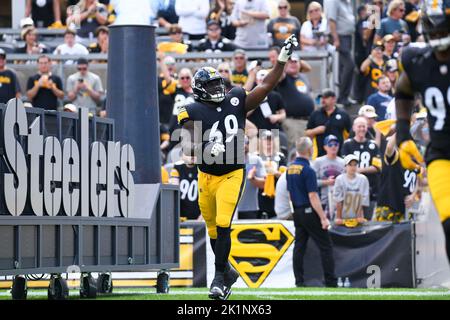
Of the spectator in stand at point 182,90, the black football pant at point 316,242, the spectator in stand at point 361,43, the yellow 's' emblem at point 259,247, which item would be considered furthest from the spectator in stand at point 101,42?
the black football pant at point 316,242

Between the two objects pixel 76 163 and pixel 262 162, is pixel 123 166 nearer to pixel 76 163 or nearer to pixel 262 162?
pixel 76 163

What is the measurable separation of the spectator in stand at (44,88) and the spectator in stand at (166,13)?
304 cm

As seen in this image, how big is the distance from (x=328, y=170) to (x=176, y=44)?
16.3ft

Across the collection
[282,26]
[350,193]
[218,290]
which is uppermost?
[282,26]

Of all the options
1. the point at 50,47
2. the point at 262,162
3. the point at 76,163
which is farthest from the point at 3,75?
the point at 76,163

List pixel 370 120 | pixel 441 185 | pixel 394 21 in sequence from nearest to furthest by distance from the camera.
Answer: pixel 441 185 < pixel 370 120 < pixel 394 21

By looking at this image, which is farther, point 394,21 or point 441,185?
point 394,21

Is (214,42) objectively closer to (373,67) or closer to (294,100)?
(294,100)

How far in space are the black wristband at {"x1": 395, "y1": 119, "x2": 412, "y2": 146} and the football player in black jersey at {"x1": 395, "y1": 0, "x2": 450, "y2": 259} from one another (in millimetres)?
24

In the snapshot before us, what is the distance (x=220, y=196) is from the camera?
11320 mm

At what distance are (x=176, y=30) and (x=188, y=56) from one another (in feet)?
2.19

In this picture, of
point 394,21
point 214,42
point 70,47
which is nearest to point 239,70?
point 214,42

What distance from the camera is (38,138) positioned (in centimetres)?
1099

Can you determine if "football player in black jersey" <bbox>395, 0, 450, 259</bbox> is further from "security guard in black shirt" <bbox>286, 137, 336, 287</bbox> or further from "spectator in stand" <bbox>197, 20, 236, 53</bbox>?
"spectator in stand" <bbox>197, 20, 236, 53</bbox>
